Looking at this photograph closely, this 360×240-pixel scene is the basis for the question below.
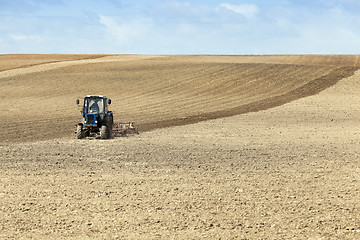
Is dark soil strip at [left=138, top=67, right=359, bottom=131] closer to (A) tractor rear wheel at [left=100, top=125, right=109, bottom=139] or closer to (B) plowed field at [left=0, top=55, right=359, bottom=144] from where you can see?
(B) plowed field at [left=0, top=55, right=359, bottom=144]

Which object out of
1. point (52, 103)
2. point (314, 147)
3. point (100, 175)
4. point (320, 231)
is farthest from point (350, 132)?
point (52, 103)

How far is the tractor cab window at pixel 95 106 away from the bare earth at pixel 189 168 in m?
1.82

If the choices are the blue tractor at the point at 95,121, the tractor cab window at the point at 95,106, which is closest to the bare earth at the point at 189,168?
the blue tractor at the point at 95,121

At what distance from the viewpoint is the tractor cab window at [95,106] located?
27.3 m

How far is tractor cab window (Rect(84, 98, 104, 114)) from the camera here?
2727 centimetres

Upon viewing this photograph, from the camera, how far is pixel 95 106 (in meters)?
27.3

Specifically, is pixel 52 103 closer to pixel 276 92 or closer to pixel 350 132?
pixel 276 92

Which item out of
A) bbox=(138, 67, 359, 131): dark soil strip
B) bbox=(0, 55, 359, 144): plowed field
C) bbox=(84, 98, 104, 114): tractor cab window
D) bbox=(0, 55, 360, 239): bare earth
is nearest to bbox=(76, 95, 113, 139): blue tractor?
bbox=(84, 98, 104, 114): tractor cab window

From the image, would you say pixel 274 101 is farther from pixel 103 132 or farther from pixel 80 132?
pixel 80 132

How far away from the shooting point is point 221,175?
16766 millimetres

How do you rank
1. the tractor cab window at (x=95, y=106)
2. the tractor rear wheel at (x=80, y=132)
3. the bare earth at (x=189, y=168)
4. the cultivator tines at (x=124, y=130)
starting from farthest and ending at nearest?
the cultivator tines at (x=124, y=130)
the tractor cab window at (x=95, y=106)
the tractor rear wheel at (x=80, y=132)
the bare earth at (x=189, y=168)

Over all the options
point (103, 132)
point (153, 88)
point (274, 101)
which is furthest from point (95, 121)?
point (153, 88)

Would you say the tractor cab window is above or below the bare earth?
above

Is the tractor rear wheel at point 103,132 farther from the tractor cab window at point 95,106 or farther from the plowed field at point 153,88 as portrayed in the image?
the plowed field at point 153,88
